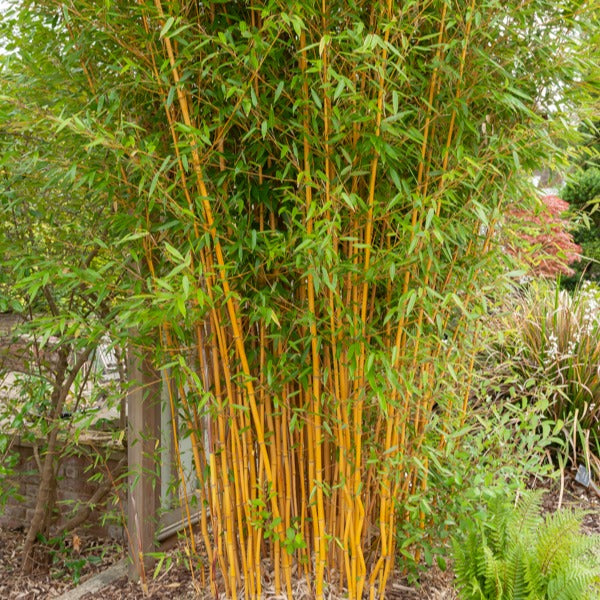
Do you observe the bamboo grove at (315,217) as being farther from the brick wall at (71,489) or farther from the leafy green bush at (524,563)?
Result: the brick wall at (71,489)

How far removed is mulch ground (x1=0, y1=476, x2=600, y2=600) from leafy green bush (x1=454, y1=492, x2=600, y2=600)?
0.76ft

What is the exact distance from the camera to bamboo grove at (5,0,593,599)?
169 cm

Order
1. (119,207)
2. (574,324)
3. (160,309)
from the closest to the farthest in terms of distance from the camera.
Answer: (160,309) → (119,207) → (574,324)

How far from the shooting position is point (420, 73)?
5.89 ft

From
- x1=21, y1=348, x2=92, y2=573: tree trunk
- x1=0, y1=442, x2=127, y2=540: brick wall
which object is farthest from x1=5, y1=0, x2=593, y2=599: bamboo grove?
x1=0, y1=442, x2=127, y2=540: brick wall

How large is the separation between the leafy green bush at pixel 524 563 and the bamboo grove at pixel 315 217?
0.20 m

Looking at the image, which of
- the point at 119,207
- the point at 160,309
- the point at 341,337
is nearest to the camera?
the point at 160,309

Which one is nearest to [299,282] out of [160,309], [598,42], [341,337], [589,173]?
[341,337]

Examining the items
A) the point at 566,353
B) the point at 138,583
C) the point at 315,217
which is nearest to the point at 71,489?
the point at 138,583

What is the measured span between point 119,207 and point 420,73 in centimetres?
98

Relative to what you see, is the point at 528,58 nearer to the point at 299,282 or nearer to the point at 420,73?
the point at 420,73

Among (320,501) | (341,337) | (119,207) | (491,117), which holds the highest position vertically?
(491,117)

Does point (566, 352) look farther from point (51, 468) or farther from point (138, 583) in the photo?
point (51, 468)

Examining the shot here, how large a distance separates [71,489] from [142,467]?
0.77m
